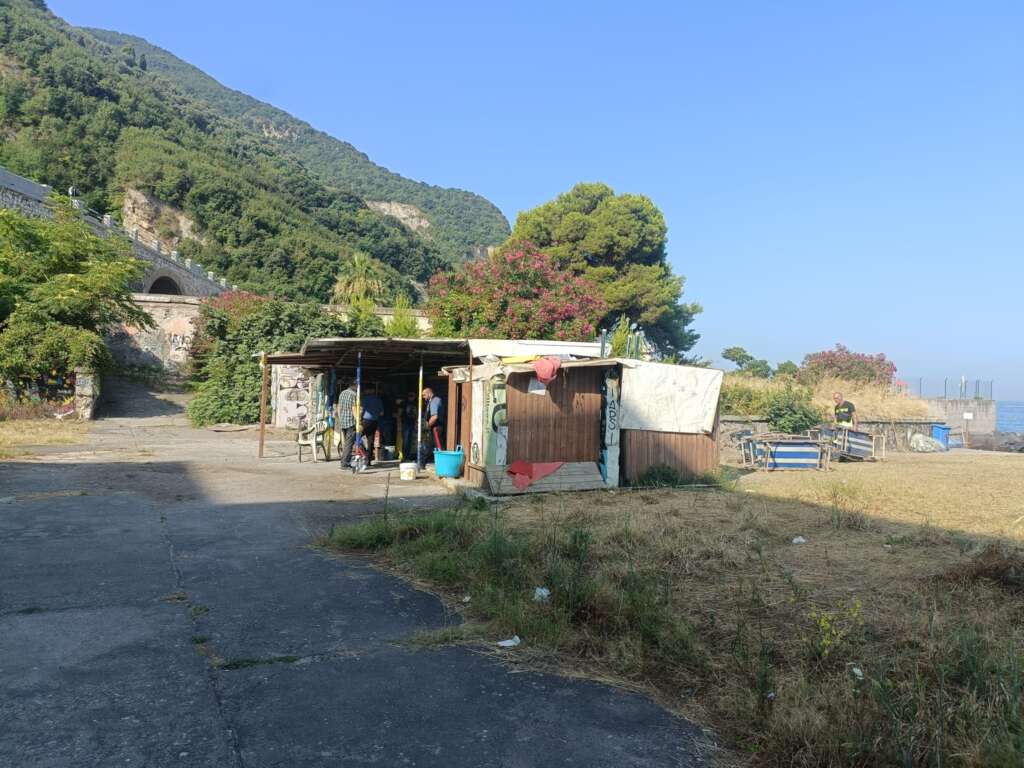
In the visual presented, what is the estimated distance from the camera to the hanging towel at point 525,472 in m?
10.6

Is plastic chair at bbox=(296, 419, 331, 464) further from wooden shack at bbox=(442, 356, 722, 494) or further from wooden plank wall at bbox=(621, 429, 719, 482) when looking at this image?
wooden plank wall at bbox=(621, 429, 719, 482)

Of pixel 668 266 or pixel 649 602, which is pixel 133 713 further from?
pixel 668 266

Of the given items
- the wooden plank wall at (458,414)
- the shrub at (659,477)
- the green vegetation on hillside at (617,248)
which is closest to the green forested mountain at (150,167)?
the green vegetation on hillside at (617,248)

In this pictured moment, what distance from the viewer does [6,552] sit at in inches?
246

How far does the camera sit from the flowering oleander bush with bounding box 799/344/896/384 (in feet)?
100

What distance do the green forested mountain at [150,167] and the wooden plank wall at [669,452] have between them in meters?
44.9

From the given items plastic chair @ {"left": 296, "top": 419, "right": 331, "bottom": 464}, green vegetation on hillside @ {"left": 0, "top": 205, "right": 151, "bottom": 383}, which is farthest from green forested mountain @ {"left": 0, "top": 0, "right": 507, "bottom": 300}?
plastic chair @ {"left": 296, "top": 419, "right": 331, "bottom": 464}

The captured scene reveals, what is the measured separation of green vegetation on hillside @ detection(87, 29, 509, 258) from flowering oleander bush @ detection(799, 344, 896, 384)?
70.8 m

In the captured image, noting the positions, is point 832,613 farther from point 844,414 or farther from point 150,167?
point 150,167

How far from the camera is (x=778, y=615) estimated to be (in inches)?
177

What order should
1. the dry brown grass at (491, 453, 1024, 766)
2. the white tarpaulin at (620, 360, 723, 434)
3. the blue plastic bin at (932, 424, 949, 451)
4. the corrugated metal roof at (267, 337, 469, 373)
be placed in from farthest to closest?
→ the blue plastic bin at (932, 424, 949, 451), the corrugated metal roof at (267, 337, 469, 373), the white tarpaulin at (620, 360, 723, 434), the dry brown grass at (491, 453, 1024, 766)

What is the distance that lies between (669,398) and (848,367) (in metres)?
23.4

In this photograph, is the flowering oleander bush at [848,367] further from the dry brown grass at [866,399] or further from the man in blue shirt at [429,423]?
the man in blue shirt at [429,423]

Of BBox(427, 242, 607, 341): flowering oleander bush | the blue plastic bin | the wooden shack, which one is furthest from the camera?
the blue plastic bin
